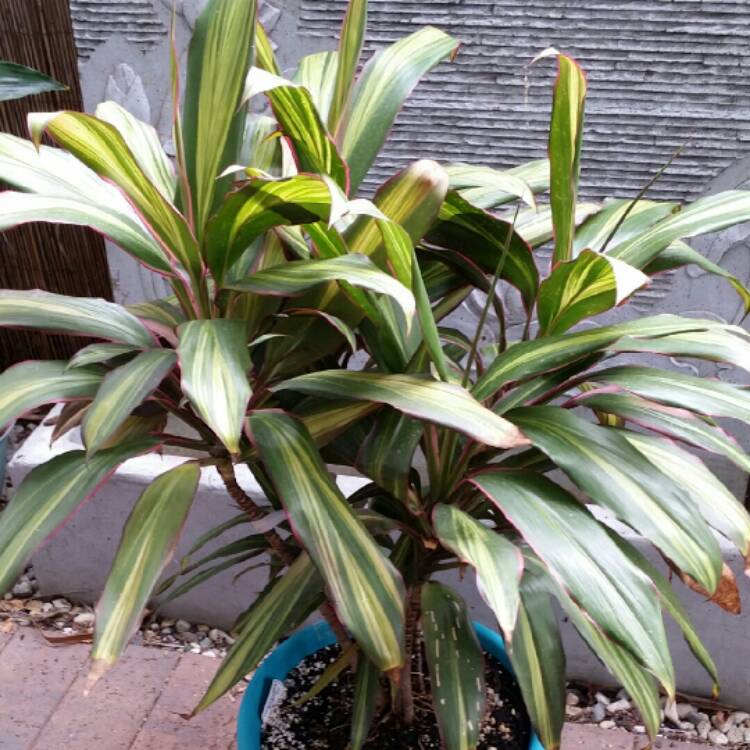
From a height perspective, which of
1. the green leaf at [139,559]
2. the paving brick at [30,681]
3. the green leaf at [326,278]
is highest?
the green leaf at [326,278]

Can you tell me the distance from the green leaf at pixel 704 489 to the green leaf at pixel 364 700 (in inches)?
15.4

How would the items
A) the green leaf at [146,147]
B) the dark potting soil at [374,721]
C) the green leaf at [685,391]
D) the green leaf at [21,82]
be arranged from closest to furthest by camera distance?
the green leaf at [685,391], the green leaf at [146,147], the dark potting soil at [374,721], the green leaf at [21,82]

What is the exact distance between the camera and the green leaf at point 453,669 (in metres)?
0.93

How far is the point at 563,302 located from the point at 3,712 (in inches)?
50.0

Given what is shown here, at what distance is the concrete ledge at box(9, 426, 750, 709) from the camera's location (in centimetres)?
154

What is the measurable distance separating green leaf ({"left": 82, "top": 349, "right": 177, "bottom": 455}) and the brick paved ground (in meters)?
0.98

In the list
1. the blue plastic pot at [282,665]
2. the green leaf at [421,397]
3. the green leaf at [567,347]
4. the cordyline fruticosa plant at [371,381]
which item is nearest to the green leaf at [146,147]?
the cordyline fruticosa plant at [371,381]

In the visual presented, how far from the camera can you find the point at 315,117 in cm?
82

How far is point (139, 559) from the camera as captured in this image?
82 centimetres

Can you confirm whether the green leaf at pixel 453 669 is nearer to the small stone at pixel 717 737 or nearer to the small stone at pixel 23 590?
the small stone at pixel 717 737

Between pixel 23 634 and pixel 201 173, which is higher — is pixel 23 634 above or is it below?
below

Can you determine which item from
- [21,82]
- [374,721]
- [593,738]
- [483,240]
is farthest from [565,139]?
[593,738]

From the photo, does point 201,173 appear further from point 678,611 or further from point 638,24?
point 638,24

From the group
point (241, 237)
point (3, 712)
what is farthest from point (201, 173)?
point (3, 712)
